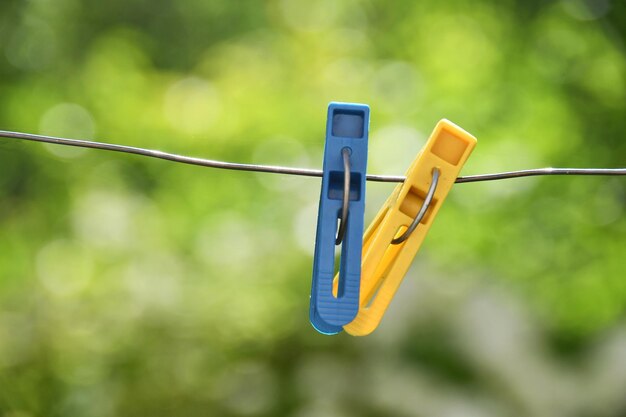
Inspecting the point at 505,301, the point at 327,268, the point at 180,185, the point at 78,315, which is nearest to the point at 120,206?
the point at 180,185

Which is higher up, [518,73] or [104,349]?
[518,73]

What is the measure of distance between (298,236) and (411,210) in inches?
88.5

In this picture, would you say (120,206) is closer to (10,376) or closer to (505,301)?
(10,376)

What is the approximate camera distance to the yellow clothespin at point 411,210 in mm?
853

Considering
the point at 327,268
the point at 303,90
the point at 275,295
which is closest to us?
the point at 327,268

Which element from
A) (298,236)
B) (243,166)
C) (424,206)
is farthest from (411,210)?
(298,236)

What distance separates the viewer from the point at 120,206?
3.24m

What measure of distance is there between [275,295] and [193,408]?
562mm

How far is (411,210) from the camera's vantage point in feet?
2.89

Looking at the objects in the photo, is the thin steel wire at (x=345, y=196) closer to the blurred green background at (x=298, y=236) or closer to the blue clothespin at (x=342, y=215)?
the blue clothespin at (x=342, y=215)

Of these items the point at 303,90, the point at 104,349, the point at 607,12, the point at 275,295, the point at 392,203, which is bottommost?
the point at 104,349

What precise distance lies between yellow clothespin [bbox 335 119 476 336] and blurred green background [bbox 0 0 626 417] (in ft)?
7.20

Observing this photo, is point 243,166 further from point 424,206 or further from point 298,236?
point 298,236

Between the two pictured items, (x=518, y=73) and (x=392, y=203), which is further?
(x=518, y=73)
